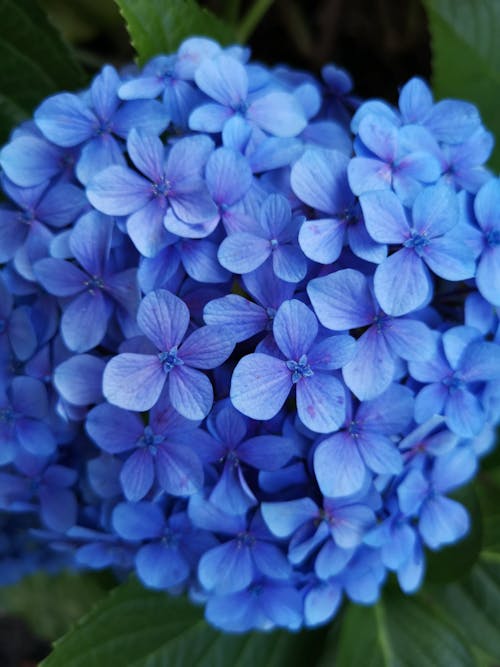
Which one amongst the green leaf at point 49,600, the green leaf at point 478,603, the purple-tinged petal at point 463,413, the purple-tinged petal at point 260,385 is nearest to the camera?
the purple-tinged petal at point 260,385

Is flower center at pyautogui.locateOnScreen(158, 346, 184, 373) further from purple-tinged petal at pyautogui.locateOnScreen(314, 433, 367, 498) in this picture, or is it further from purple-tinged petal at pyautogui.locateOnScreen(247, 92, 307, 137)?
purple-tinged petal at pyautogui.locateOnScreen(247, 92, 307, 137)

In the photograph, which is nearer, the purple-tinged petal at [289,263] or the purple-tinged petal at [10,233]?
the purple-tinged petal at [289,263]

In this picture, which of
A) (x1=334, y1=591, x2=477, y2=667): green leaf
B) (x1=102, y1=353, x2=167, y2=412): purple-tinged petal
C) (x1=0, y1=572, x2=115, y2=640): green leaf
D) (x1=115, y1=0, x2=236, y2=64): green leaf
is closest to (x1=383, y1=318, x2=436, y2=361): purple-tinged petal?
(x1=102, y1=353, x2=167, y2=412): purple-tinged petal

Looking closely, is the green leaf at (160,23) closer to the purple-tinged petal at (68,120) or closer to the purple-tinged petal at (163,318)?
the purple-tinged petal at (68,120)

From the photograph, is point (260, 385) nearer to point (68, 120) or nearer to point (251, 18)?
point (68, 120)

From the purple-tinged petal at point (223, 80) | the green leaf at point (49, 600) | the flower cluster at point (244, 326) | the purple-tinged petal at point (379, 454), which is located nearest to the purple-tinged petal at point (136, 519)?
the flower cluster at point (244, 326)

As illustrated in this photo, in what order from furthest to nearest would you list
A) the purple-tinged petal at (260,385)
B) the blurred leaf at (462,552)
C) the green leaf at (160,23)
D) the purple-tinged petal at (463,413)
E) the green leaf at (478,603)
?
the green leaf at (478,603) → the blurred leaf at (462,552) → the green leaf at (160,23) → the purple-tinged petal at (463,413) → the purple-tinged petal at (260,385)

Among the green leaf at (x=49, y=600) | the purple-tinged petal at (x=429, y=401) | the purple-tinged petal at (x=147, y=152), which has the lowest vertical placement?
the green leaf at (x=49, y=600)

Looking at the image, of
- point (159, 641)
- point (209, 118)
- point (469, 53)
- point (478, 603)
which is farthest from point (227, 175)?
point (478, 603)

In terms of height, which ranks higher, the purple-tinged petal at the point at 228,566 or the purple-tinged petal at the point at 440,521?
the purple-tinged petal at the point at 440,521
